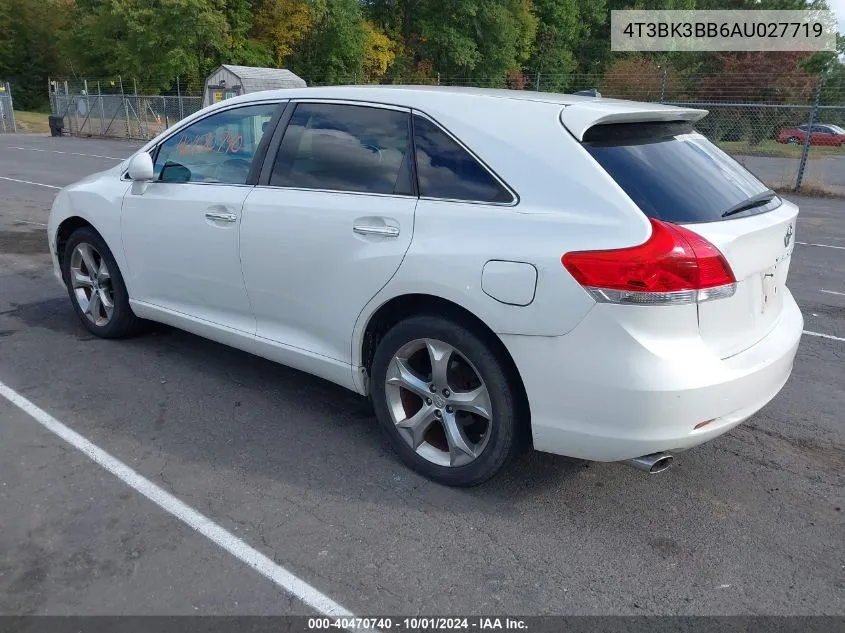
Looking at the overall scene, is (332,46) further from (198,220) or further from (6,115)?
(198,220)

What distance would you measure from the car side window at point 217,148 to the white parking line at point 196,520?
5.15 ft

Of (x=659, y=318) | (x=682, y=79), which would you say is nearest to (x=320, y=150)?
(x=659, y=318)

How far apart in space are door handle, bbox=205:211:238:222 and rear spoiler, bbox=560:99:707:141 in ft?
6.10

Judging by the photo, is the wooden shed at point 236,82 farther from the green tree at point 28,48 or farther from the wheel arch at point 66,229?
the green tree at point 28,48

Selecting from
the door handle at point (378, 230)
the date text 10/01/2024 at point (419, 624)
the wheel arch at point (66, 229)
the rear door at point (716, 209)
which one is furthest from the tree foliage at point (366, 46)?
the date text 10/01/2024 at point (419, 624)

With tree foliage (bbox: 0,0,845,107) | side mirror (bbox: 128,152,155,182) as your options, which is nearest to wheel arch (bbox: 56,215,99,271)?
side mirror (bbox: 128,152,155,182)

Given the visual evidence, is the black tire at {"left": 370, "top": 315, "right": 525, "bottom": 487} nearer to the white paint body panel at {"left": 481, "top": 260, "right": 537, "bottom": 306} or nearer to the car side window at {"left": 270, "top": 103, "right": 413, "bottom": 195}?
the white paint body panel at {"left": 481, "top": 260, "right": 537, "bottom": 306}

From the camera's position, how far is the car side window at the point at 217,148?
160 inches

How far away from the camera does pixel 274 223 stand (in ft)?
12.3

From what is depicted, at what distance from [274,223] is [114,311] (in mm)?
1886

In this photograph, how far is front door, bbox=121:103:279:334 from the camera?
404cm

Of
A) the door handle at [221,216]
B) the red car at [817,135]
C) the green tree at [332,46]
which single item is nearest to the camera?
the door handle at [221,216]

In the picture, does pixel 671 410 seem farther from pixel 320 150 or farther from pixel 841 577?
pixel 320 150

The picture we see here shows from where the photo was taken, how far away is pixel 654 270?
2.69 meters
